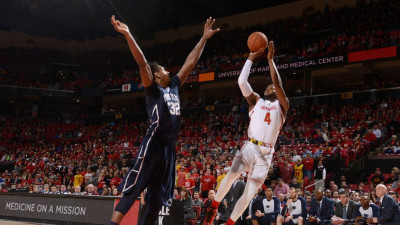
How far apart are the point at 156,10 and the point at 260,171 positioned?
28515mm

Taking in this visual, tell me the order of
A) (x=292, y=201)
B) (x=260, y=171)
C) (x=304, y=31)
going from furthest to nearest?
(x=304, y=31)
(x=292, y=201)
(x=260, y=171)

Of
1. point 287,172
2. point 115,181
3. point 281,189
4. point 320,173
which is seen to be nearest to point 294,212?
point 281,189

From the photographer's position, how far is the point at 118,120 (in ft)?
104

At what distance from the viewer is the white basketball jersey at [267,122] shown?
6059mm

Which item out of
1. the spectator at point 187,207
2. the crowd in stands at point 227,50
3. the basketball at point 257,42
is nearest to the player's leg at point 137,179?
the basketball at point 257,42

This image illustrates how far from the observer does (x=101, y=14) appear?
34.8 metres

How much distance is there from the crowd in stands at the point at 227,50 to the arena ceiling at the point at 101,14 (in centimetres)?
182

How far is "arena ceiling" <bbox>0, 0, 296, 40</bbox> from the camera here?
31.9 m

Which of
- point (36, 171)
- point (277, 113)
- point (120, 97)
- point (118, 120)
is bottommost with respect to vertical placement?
point (36, 171)

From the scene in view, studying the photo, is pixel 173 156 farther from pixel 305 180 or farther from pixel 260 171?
pixel 305 180

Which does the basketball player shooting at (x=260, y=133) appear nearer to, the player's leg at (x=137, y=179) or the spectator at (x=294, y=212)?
the player's leg at (x=137, y=179)

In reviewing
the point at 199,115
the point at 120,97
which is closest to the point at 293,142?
the point at 199,115

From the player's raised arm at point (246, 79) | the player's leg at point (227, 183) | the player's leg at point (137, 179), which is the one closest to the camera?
the player's leg at point (137, 179)

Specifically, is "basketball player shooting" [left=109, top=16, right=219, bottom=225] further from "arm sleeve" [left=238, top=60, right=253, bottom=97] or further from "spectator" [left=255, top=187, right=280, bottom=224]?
"spectator" [left=255, top=187, right=280, bottom=224]
